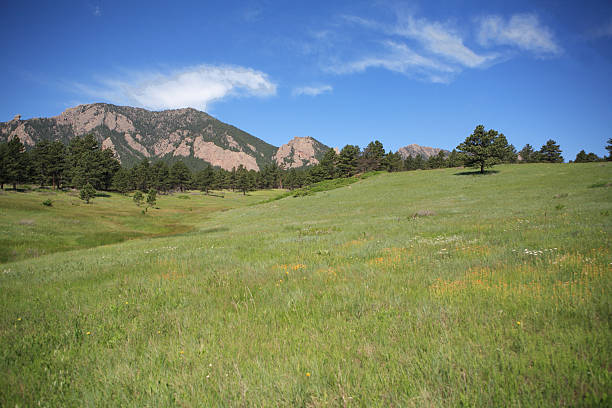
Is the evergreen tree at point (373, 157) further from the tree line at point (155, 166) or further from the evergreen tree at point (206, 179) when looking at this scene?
the evergreen tree at point (206, 179)

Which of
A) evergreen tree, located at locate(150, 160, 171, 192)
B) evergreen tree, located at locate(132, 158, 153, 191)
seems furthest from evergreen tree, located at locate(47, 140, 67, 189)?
evergreen tree, located at locate(150, 160, 171, 192)

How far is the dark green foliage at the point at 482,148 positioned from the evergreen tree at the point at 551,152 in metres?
69.8

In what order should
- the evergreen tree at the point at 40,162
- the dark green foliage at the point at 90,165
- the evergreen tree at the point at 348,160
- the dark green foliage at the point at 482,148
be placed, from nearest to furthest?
the dark green foliage at the point at 482,148, the evergreen tree at the point at 40,162, the dark green foliage at the point at 90,165, the evergreen tree at the point at 348,160

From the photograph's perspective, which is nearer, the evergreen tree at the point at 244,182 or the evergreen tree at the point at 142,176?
the evergreen tree at the point at 142,176

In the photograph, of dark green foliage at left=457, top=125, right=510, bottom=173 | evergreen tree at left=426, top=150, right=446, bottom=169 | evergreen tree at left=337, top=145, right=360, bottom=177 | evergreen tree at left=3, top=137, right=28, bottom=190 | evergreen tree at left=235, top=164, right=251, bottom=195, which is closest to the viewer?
dark green foliage at left=457, top=125, right=510, bottom=173

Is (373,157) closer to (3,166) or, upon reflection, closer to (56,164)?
(56,164)

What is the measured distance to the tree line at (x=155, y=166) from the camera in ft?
184

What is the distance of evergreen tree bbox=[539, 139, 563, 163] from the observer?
98875 mm

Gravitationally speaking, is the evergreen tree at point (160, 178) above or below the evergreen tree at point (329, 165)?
below

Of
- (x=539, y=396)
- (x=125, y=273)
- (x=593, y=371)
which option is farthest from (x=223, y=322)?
(x=125, y=273)

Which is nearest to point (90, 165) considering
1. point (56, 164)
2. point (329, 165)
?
point (56, 164)

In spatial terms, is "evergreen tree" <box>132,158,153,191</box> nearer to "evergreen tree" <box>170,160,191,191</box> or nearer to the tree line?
the tree line

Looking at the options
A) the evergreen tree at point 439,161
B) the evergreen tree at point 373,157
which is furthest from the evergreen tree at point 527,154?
the evergreen tree at point 373,157

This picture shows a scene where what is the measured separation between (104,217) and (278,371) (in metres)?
47.4
